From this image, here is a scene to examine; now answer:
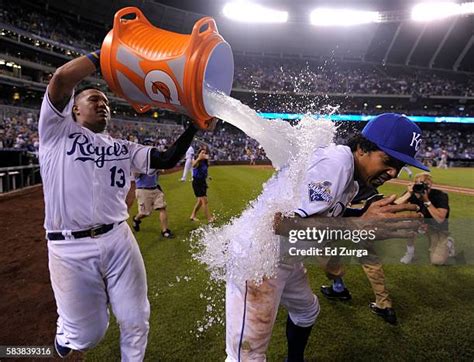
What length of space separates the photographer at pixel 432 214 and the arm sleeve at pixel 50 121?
4.29 metres

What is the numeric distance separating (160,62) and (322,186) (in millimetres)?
1028

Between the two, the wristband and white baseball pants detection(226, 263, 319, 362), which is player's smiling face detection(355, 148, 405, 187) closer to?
white baseball pants detection(226, 263, 319, 362)

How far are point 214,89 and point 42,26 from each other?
41.1 meters

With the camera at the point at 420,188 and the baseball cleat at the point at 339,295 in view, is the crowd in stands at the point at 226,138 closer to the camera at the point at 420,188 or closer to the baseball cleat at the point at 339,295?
the camera at the point at 420,188

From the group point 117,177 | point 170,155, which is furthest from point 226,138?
point 117,177

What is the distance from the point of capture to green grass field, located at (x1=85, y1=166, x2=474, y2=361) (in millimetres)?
3115

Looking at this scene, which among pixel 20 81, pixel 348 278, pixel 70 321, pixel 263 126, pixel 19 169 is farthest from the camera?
pixel 20 81

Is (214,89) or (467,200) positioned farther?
(467,200)

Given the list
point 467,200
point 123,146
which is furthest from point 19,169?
point 467,200

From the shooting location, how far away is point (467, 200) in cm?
1097

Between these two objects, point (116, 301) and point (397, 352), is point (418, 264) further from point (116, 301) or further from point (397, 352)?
point (116, 301)

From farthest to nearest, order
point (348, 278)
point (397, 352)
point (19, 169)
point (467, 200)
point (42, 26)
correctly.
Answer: point (42, 26) < point (19, 169) < point (467, 200) < point (348, 278) < point (397, 352)

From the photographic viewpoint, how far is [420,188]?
4953 millimetres

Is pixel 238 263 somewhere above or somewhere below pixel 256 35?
below
